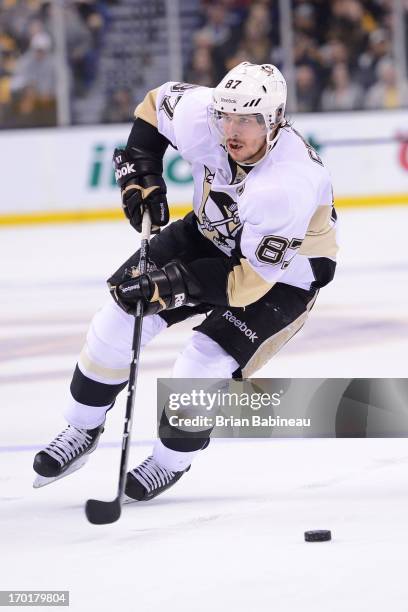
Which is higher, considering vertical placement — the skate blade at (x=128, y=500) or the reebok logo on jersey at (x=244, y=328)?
the reebok logo on jersey at (x=244, y=328)

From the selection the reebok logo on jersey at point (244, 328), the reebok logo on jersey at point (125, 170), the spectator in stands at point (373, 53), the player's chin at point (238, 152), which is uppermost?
the spectator in stands at point (373, 53)

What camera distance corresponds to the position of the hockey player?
3.08 metres

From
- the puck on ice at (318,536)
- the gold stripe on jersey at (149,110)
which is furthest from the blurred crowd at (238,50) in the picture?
the puck on ice at (318,536)

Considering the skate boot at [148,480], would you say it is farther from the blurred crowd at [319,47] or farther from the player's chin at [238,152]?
the blurred crowd at [319,47]

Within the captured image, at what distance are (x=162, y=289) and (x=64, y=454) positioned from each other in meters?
0.59

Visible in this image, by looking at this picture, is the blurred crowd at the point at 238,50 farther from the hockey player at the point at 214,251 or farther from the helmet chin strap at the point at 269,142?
the helmet chin strap at the point at 269,142

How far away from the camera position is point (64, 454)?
3.41 metres

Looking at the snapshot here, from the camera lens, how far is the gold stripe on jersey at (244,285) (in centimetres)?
309

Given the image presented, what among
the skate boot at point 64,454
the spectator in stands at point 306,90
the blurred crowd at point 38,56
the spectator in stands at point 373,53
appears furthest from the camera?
the spectator in stands at point 373,53

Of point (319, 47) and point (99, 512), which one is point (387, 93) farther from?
point (99, 512)

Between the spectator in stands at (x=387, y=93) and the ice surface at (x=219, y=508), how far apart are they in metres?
4.45

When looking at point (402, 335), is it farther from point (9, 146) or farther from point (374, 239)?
point (9, 146)

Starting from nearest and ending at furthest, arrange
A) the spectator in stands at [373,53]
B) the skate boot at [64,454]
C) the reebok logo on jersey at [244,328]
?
the reebok logo on jersey at [244,328], the skate boot at [64,454], the spectator in stands at [373,53]

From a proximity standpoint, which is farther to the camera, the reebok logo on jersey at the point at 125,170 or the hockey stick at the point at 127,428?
the reebok logo on jersey at the point at 125,170
